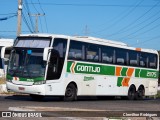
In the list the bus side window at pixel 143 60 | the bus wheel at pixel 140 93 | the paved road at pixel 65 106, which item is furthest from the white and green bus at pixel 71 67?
the paved road at pixel 65 106

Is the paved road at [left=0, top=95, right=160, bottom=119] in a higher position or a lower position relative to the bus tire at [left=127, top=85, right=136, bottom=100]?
lower

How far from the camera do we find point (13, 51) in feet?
73.7

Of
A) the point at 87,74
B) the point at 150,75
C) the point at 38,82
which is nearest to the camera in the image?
the point at 38,82

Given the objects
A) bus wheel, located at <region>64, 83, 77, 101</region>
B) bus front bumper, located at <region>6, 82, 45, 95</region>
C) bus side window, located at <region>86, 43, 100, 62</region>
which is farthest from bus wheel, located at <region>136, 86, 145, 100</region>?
bus front bumper, located at <region>6, 82, 45, 95</region>

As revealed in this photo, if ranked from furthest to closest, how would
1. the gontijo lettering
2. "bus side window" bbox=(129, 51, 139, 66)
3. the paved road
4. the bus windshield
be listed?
"bus side window" bbox=(129, 51, 139, 66), the gontijo lettering, the bus windshield, the paved road

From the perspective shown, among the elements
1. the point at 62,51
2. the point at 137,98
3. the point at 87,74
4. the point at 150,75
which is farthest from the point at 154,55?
the point at 62,51

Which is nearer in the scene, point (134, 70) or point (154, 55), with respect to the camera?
point (134, 70)

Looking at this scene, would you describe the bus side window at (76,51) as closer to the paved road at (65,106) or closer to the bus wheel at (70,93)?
the bus wheel at (70,93)

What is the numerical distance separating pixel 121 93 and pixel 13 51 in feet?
27.1

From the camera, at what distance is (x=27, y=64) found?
2169 cm

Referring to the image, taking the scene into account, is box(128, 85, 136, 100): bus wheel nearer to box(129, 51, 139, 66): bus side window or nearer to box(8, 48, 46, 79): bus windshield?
box(129, 51, 139, 66): bus side window

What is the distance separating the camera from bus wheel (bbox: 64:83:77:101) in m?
23.1

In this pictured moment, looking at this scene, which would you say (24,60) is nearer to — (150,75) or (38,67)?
(38,67)

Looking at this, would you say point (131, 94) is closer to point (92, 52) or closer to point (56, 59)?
point (92, 52)
